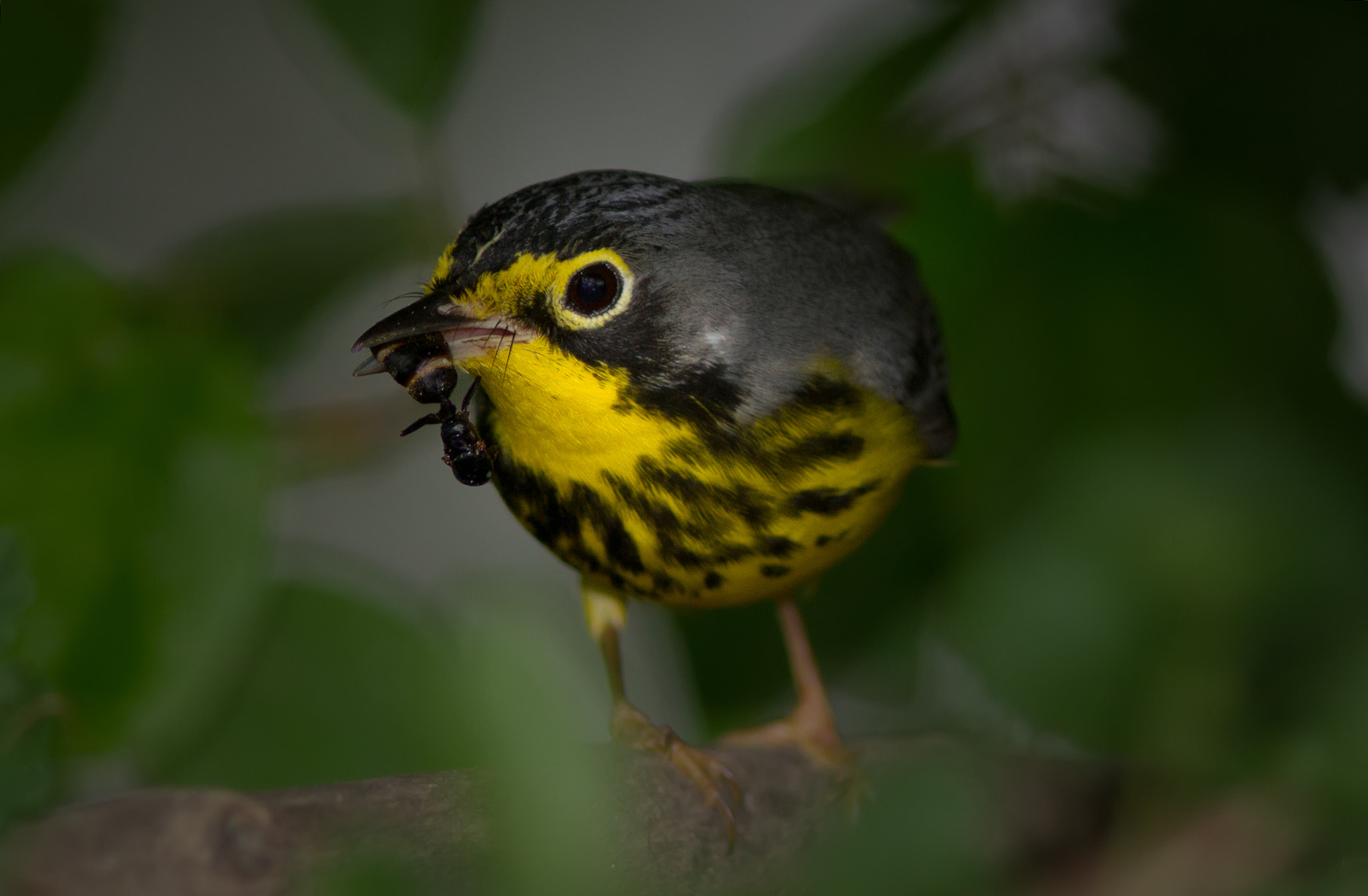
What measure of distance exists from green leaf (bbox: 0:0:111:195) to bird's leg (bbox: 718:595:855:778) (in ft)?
3.81

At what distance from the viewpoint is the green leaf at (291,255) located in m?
1.72

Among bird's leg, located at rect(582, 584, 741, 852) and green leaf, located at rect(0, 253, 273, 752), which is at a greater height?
green leaf, located at rect(0, 253, 273, 752)

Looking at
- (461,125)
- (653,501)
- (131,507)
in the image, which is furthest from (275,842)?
(461,125)

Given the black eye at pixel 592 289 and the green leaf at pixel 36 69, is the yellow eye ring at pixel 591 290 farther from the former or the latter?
the green leaf at pixel 36 69

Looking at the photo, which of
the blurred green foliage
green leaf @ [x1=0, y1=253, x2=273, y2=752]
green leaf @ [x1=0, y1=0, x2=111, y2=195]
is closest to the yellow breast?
the blurred green foliage

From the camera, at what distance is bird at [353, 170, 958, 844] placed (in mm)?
1190

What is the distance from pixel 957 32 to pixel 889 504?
26.3 inches

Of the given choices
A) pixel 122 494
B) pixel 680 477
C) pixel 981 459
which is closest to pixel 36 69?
pixel 122 494

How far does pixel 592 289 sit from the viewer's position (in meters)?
1.20

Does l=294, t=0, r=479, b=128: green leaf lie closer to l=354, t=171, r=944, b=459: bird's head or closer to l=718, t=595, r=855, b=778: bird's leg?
l=354, t=171, r=944, b=459: bird's head

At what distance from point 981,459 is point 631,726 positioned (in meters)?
0.58

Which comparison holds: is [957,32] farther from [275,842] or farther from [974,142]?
[275,842]

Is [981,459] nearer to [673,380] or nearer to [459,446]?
[673,380]

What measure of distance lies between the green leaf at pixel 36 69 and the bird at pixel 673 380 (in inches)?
23.3
